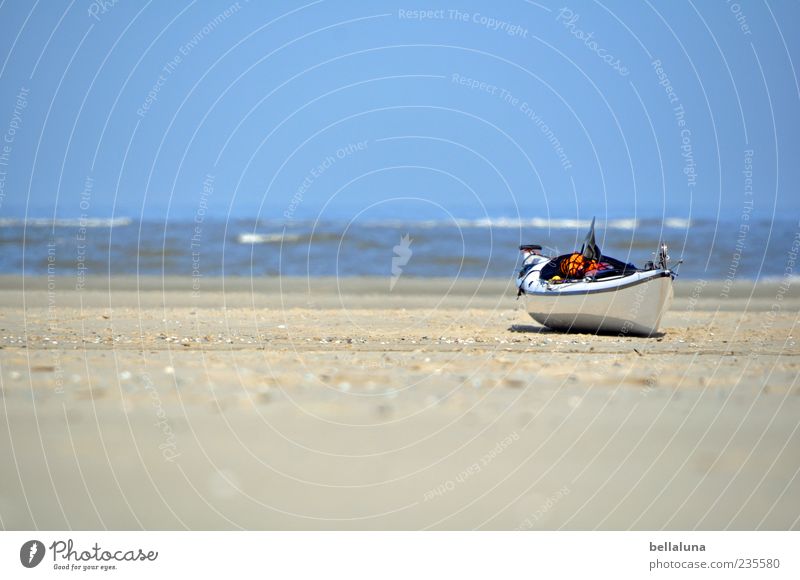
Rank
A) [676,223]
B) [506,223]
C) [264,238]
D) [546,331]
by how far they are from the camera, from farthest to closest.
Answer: [506,223], [676,223], [264,238], [546,331]

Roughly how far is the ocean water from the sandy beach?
11.4 m

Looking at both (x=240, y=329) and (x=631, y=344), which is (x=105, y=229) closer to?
(x=240, y=329)

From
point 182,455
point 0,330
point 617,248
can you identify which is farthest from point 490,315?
point 617,248

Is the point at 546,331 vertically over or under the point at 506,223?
over

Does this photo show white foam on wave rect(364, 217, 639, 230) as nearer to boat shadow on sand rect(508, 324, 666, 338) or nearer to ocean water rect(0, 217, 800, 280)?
ocean water rect(0, 217, 800, 280)

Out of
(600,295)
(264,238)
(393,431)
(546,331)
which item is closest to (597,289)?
(600,295)

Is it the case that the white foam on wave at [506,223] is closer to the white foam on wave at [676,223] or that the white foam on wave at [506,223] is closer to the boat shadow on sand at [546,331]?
the white foam on wave at [676,223]

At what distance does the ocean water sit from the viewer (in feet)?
104

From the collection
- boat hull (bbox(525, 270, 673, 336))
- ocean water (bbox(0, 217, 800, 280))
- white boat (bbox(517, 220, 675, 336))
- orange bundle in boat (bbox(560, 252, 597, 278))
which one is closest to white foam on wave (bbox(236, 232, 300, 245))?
ocean water (bbox(0, 217, 800, 280))

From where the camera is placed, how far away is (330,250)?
38344 millimetres

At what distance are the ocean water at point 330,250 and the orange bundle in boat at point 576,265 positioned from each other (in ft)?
22.5

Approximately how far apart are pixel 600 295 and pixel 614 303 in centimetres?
26

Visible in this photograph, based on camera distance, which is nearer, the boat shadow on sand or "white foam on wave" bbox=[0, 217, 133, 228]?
the boat shadow on sand

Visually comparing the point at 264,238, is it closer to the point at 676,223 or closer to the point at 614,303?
the point at 676,223
